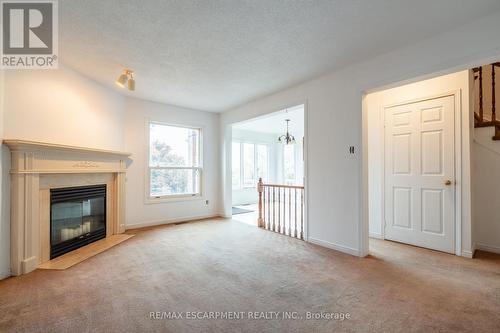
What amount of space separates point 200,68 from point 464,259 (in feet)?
14.2

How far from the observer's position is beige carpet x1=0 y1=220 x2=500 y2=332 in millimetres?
1799

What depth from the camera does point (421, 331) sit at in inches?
67.0

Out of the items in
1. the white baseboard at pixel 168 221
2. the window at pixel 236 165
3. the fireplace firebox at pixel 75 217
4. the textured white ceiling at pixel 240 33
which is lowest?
the white baseboard at pixel 168 221

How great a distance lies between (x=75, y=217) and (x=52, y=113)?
4.98ft

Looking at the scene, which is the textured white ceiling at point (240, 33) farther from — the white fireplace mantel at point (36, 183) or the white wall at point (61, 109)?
the white fireplace mantel at point (36, 183)

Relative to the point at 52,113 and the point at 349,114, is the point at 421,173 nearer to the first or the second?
the point at 349,114

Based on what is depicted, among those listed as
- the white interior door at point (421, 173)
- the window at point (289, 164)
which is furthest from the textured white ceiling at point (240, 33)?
the window at point (289, 164)

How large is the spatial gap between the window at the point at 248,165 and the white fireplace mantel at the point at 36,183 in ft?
16.9

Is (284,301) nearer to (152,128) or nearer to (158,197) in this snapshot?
(158,197)

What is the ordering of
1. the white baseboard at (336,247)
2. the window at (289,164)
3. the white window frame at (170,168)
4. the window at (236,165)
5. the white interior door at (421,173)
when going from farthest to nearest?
the window at (289,164)
the window at (236,165)
the white window frame at (170,168)
the white interior door at (421,173)
the white baseboard at (336,247)

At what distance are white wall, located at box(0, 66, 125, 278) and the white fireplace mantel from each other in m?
0.08

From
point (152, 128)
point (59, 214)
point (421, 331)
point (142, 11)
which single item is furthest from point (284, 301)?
point (152, 128)

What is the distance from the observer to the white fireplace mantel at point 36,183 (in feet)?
8.54
